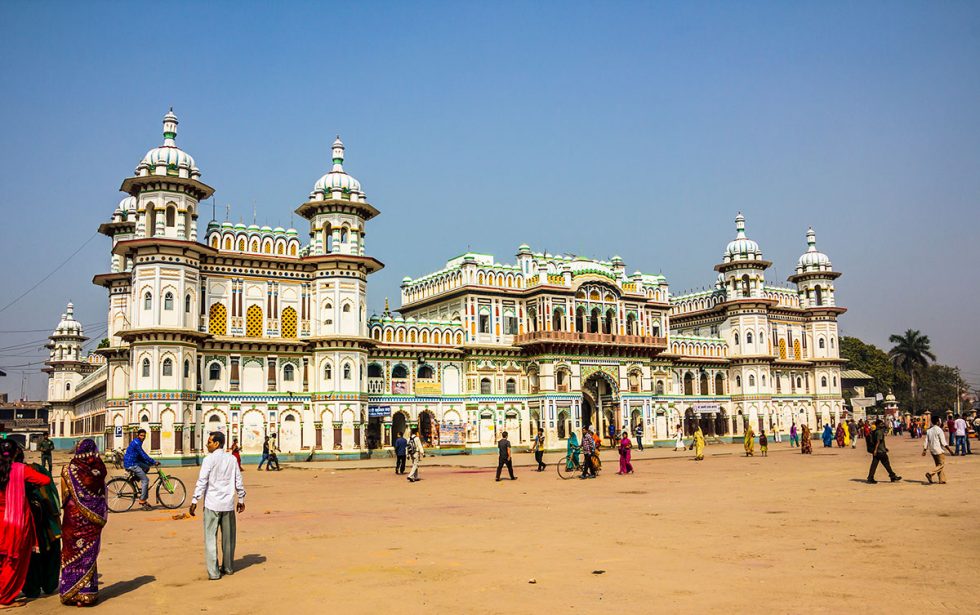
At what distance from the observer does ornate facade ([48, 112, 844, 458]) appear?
41.3 metres

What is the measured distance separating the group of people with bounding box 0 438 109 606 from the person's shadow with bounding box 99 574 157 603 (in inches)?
18.0

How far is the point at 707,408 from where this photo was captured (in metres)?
64.6

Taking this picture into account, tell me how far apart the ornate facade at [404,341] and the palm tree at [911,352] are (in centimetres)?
3940

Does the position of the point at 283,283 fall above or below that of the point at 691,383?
above

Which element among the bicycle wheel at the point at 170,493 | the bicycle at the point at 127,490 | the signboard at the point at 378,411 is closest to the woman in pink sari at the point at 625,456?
the bicycle wheel at the point at 170,493

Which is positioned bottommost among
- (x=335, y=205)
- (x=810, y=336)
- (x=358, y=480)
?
(x=358, y=480)

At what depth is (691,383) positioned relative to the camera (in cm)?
6538

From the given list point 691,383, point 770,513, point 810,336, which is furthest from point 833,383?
point 770,513

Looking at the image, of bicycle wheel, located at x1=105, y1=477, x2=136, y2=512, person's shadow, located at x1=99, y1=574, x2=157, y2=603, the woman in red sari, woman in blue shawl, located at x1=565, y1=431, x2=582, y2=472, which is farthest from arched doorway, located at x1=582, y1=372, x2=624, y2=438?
the woman in red sari

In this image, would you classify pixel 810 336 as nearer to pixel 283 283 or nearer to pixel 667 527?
pixel 283 283

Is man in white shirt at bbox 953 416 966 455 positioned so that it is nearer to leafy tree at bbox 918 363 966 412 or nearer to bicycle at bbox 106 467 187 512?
bicycle at bbox 106 467 187 512

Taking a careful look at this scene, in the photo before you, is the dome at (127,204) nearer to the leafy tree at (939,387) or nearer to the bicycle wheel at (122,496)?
the bicycle wheel at (122,496)

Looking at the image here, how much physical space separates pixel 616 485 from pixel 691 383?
42.4 meters

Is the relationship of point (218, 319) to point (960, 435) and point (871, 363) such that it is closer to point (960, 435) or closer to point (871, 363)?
point (960, 435)
